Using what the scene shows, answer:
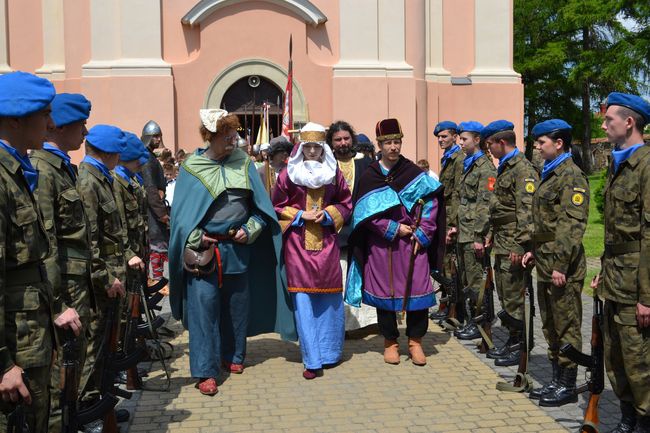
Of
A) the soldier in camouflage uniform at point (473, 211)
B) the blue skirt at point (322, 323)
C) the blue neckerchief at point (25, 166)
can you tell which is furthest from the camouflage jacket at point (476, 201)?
the blue neckerchief at point (25, 166)

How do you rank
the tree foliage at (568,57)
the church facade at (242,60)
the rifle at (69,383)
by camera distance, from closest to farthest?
the rifle at (69,383) → the church facade at (242,60) → the tree foliage at (568,57)

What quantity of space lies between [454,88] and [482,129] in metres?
12.7

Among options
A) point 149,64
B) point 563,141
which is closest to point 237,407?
point 563,141

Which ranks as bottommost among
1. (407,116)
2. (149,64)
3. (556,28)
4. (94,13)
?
(407,116)

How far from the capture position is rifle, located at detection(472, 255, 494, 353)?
6.66 m

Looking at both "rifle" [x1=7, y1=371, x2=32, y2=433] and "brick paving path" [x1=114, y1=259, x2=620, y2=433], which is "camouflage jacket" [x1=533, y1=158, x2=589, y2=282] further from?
"rifle" [x1=7, y1=371, x2=32, y2=433]

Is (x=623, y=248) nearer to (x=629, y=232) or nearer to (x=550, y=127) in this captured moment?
(x=629, y=232)

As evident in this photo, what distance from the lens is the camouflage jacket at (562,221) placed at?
515cm

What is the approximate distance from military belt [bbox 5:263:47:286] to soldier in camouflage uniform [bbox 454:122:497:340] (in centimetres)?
466

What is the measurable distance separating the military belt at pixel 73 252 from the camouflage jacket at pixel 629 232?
117 inches

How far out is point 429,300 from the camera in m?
6.68

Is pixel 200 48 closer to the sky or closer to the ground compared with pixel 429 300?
closer to the sky

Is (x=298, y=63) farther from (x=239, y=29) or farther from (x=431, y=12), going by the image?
(x=431, y=12)

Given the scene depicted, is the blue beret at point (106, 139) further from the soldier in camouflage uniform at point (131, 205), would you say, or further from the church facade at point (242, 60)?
the church facade at point (242, 60)
